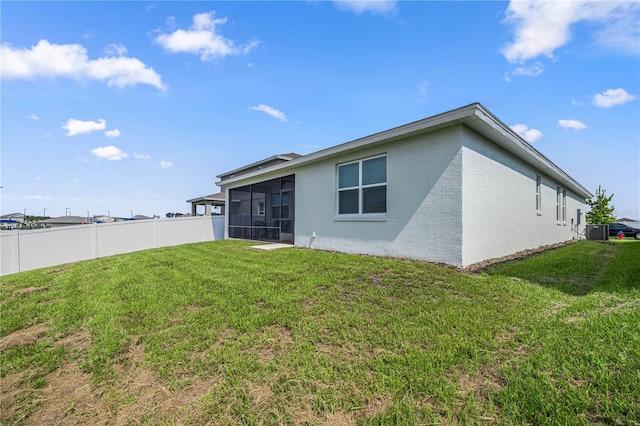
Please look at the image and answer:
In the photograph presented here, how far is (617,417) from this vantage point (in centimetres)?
165

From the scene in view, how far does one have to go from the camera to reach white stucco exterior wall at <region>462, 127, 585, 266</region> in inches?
231

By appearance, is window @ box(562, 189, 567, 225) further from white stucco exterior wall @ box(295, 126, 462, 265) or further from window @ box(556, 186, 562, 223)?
white stucco exterior wall @ box(295, 126, 462, 265)

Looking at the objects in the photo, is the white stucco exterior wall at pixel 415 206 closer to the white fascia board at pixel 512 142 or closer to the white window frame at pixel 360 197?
the white window frame at pixel 360 197

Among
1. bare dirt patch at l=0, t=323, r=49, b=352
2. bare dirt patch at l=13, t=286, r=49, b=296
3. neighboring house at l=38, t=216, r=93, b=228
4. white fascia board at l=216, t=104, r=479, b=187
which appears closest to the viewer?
bare dirt patch at l=0, t=323, r=49, b=352

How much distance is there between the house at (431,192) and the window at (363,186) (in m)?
0.03

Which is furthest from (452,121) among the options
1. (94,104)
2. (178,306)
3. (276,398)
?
(94,104)

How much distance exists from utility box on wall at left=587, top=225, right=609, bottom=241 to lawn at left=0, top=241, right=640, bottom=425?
14.1m

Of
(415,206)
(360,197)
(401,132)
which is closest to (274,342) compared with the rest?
(415,206)

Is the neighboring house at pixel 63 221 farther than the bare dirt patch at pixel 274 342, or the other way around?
the neighboring house at pixel 63 221

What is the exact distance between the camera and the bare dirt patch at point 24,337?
3393 mm

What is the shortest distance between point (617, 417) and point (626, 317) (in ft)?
6.09

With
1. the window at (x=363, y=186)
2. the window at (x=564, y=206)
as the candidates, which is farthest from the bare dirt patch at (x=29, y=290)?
the window at (x=564, y=206)

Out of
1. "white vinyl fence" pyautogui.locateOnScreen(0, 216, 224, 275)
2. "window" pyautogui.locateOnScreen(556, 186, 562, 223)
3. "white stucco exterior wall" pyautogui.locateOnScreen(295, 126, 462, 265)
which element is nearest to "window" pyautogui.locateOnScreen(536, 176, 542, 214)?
"window" pyautogui.locateOnScreen(556, 186, 562, 223)

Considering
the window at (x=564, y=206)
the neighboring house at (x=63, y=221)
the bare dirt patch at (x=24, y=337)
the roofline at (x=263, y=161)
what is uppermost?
the roofline at (x=263, y=161)
